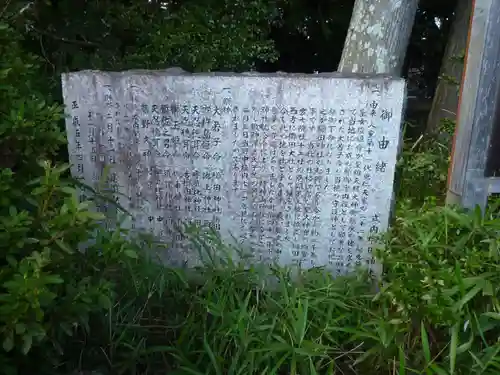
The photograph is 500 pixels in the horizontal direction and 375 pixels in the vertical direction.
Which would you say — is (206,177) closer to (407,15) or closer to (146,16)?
(407,15)

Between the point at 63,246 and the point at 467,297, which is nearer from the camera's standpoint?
the point at 63,246

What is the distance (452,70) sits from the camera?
455 centimetres

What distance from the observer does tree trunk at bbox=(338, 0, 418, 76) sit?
3482 mm

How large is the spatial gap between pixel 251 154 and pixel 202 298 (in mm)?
850

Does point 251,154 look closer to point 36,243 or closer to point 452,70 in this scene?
point 36,243

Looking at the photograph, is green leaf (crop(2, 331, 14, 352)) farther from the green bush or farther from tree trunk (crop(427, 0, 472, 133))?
tree trunk (crop(427, 0, 472, 133))

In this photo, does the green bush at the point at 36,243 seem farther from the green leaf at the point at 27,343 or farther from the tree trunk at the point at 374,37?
the tree trunk at the point at 374,37

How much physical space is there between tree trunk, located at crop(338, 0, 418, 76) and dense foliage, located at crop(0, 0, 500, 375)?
3.67 feet

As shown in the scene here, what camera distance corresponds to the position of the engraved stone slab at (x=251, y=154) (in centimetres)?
269

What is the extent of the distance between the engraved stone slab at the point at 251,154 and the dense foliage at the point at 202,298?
21 centimetres

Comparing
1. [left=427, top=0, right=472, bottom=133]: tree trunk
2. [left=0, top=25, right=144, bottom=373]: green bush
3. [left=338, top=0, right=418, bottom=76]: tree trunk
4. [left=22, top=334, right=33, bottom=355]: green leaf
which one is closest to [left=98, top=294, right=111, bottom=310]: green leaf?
[left=0, top=25, right=144, bottom=373]: green bush

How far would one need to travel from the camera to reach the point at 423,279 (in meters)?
2.11

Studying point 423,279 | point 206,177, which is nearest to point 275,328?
point 423,279

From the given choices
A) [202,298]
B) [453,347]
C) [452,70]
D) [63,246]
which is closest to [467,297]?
[453,347]
